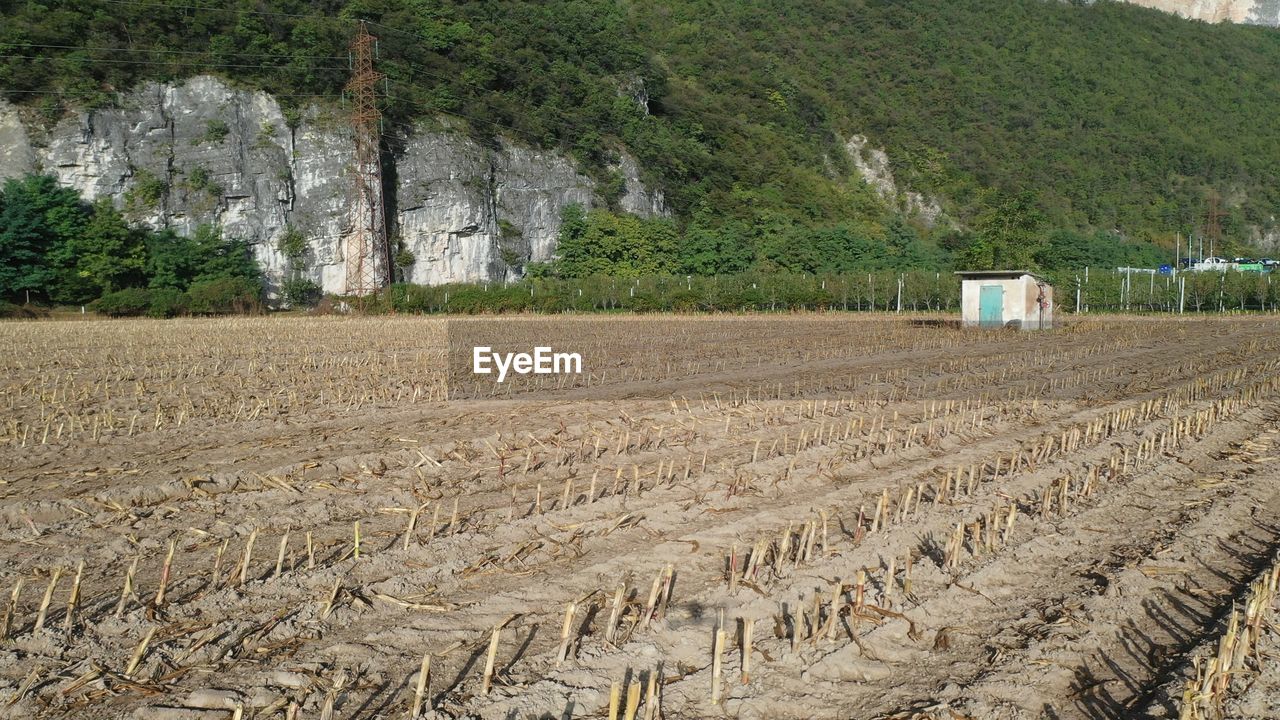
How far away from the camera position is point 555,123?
7769 cm

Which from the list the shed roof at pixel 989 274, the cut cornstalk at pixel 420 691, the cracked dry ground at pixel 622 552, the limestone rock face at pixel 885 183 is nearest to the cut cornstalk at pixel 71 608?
the cracked dry ground at pixel 622 552

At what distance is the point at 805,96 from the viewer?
11488cm

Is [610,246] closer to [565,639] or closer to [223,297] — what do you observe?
[223,297]

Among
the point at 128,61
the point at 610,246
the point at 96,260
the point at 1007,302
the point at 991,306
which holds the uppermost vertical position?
the point at 128,61

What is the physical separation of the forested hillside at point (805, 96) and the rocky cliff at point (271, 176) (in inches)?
91.4

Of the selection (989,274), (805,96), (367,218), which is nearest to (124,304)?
(367,218)

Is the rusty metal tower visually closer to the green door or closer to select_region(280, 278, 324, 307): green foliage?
select_region(280, 278, 324, 307): green foliage

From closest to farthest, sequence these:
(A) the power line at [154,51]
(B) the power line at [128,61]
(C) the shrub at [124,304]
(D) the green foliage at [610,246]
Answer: (C) the shrub at [124,304], (B) the power line at [128,61], (A) the power line at [154,51], (D) the green foliage at [610,246]

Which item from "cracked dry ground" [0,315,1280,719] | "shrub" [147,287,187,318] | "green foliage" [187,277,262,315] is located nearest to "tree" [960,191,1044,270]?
"green foliage" [187,277,262,315]

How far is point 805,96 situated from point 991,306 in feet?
287

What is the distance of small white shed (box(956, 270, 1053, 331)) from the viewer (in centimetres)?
3275

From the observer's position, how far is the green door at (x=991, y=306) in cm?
3300

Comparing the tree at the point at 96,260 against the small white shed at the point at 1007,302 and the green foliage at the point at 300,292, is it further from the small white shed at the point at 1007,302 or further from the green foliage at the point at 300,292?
the small white shed at the point at 1007,302

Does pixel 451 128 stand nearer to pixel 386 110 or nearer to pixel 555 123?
pixel 386 110
